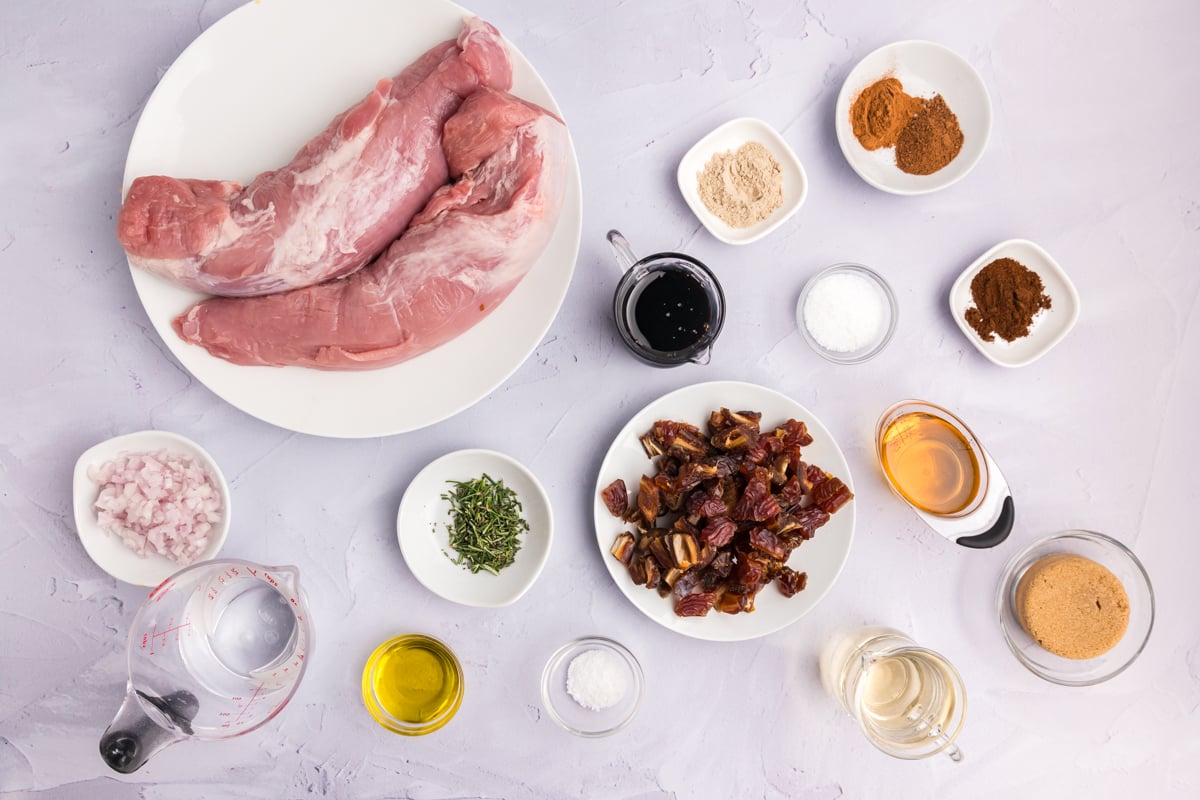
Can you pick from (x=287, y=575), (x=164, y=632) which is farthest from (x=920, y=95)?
(x=164, y=632)

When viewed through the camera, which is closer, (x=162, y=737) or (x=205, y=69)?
(x=162, y=737)

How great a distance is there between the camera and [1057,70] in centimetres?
215

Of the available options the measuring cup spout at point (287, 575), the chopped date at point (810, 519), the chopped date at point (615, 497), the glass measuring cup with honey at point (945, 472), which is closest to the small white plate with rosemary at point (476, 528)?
the chopped date at point (615, 497)

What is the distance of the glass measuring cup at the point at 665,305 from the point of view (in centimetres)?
189

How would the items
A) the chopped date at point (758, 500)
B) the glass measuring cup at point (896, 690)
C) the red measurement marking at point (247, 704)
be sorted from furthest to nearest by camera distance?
the glass measuring cup at point (896, 690)
the chopped date at point (758, 500)
the red measurement marking at point (247, 704)

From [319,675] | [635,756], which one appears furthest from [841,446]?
[319,675]

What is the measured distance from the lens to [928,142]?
6.69 feet

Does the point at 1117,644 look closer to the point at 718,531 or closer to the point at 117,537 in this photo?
the point at 718,531

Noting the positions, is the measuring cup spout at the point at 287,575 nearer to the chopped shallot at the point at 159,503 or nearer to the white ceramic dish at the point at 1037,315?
the chopped shallot at the point at 159,503

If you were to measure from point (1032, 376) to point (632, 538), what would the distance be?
1199mm

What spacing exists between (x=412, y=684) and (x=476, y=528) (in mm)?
446

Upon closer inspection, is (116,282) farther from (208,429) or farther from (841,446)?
(841,446)

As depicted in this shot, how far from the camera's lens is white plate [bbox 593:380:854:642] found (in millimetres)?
1932

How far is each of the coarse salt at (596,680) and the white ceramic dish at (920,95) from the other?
141cm
